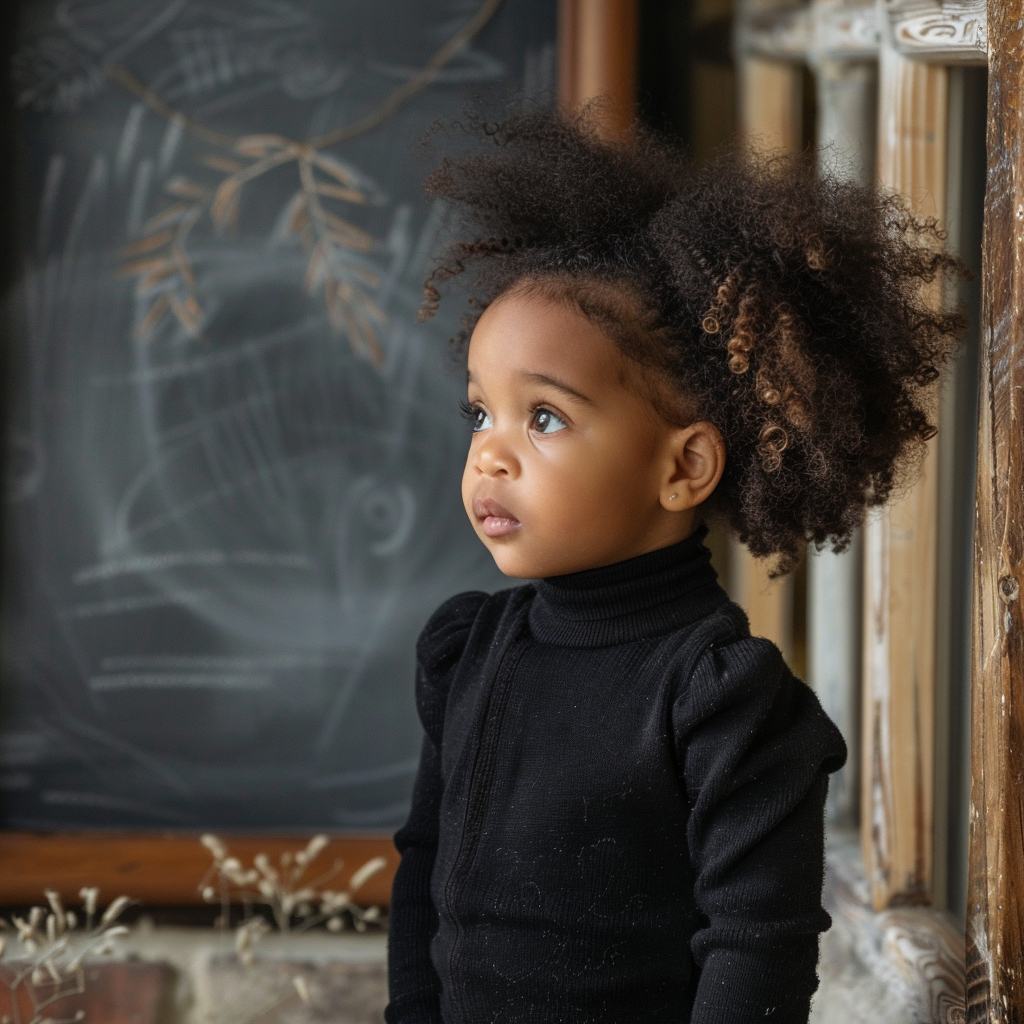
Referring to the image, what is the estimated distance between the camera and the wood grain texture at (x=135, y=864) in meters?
1.79

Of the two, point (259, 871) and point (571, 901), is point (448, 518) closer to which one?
point (259, 871)

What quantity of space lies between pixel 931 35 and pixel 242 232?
3.34 feet

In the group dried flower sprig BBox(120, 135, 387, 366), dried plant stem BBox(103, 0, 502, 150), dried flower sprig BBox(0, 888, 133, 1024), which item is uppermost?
dried plant stem BBox(103, 0, 502, 150)

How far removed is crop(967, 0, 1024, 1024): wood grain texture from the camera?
0.93 metres

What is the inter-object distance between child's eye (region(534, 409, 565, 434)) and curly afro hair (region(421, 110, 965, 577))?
0.27ft

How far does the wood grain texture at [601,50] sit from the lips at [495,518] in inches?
36.6

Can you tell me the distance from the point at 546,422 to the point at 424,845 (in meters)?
0.49

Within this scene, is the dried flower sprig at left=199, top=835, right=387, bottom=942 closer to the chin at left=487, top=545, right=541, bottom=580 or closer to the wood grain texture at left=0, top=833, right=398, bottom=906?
the wood grain texture at left=0, top=833, right=398, bottom=906

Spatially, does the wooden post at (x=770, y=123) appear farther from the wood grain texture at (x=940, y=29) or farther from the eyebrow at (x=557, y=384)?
the eyebrow at (x=557, y=384)

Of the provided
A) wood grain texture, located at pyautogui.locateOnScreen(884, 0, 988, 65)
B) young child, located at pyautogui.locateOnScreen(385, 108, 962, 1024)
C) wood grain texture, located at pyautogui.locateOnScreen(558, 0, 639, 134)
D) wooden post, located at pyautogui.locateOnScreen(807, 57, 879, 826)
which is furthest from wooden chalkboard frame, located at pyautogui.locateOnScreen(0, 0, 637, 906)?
young child, located at pyautogui.locateOnScreen(385, 108, 962, 1024)

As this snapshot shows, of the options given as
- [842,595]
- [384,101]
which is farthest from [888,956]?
[384,101]

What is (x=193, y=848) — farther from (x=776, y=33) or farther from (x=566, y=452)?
(x=776, y=33)

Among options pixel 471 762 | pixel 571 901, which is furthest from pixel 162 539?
pixel 571 901

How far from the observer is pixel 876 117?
5.57ft
